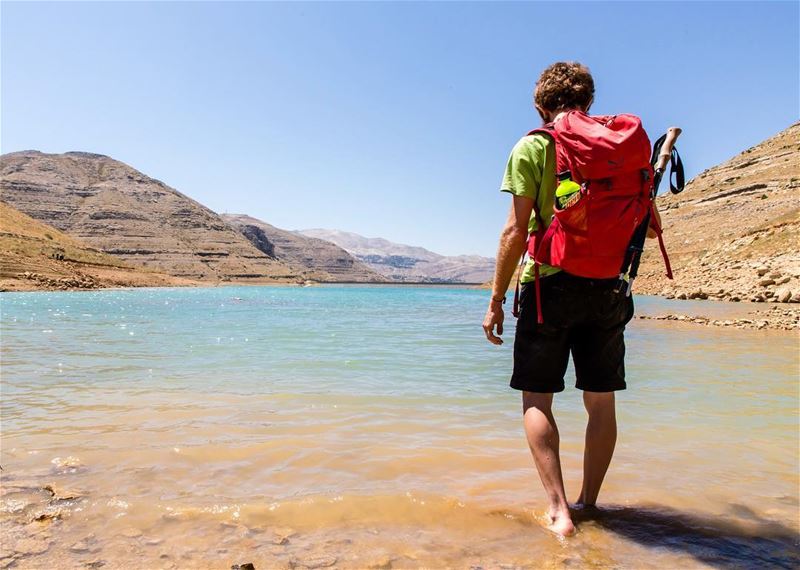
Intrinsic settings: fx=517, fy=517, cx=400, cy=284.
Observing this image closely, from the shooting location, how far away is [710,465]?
12.4 feet

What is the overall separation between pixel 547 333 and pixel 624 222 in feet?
2.25

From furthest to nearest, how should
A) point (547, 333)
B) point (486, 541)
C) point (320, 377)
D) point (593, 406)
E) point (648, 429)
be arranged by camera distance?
point (320, 377) → point (648, 429) → point (593, 406) → point (547, 333) → point (486, 541)

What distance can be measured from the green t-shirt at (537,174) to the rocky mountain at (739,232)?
2361 cm

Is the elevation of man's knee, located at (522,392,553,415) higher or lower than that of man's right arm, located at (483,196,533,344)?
lower

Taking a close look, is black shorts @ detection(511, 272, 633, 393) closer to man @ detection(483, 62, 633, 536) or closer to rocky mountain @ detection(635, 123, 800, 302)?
man @ detection(483, 62, 633, 536)

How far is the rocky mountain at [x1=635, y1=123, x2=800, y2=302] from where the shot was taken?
85.5 feet

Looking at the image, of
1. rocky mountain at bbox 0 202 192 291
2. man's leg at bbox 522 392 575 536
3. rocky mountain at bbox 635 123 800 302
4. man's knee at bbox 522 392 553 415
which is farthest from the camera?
rocky mountain at bbox 0 202 192 291

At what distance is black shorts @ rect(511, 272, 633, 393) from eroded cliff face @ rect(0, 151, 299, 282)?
115 metres

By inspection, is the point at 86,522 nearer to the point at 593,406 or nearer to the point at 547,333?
the point at 547,333

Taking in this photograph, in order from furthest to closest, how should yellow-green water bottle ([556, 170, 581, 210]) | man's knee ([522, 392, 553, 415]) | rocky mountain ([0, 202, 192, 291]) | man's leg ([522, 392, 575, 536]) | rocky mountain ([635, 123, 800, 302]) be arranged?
rocky mountain ([0, 202, 192, 291])
rocky mountain ([635, 123, 800, 302])
man's knee ([522, 392, 553, 415])
man's leg ([522, 392, 575, 536])
yellow-green water bottle ([556, 170, 581, 210])

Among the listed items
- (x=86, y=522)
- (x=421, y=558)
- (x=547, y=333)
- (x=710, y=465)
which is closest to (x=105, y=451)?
(x=86, y=522)

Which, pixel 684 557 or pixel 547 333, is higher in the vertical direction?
pixel 547 333

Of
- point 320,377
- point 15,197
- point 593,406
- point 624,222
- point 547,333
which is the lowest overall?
point 320,377

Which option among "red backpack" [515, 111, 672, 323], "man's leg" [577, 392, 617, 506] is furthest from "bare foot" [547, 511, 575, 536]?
"red backpack" [515, 111, 672, 323]
